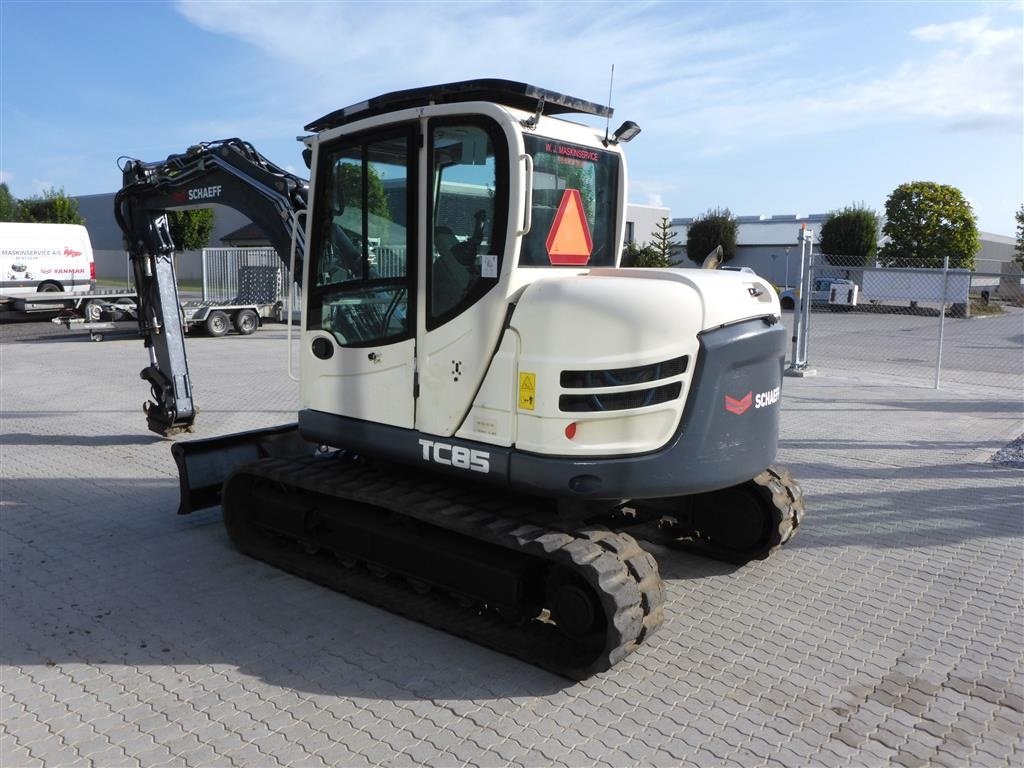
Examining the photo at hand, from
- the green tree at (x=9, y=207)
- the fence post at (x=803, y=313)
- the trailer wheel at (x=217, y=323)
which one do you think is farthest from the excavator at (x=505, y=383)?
the green tree at (x=9, y=207)

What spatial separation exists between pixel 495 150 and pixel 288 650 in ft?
9.36

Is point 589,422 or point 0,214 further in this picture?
point 0,214

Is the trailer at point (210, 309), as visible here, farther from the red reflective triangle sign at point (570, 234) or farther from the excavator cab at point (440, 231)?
the red reflective triangle sign at point (570, 234)

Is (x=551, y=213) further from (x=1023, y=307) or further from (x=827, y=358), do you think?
(x=1023, y=307)

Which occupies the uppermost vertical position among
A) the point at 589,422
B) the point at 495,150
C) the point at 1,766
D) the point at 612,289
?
the point at 495,150

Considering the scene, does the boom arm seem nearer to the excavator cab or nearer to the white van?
the excavator cab

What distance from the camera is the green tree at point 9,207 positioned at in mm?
49375

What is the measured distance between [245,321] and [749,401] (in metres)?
18.8

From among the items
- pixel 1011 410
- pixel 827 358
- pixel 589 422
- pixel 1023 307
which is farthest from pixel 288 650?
pixel 1023 307

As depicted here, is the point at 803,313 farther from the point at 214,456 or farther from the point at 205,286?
the point at 205,286

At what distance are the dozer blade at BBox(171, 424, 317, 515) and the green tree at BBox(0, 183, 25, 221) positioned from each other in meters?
50.2

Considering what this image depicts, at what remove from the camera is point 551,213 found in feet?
15.3

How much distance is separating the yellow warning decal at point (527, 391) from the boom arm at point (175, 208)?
1947mm

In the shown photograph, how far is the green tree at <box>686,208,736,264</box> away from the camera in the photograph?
47469 mm
